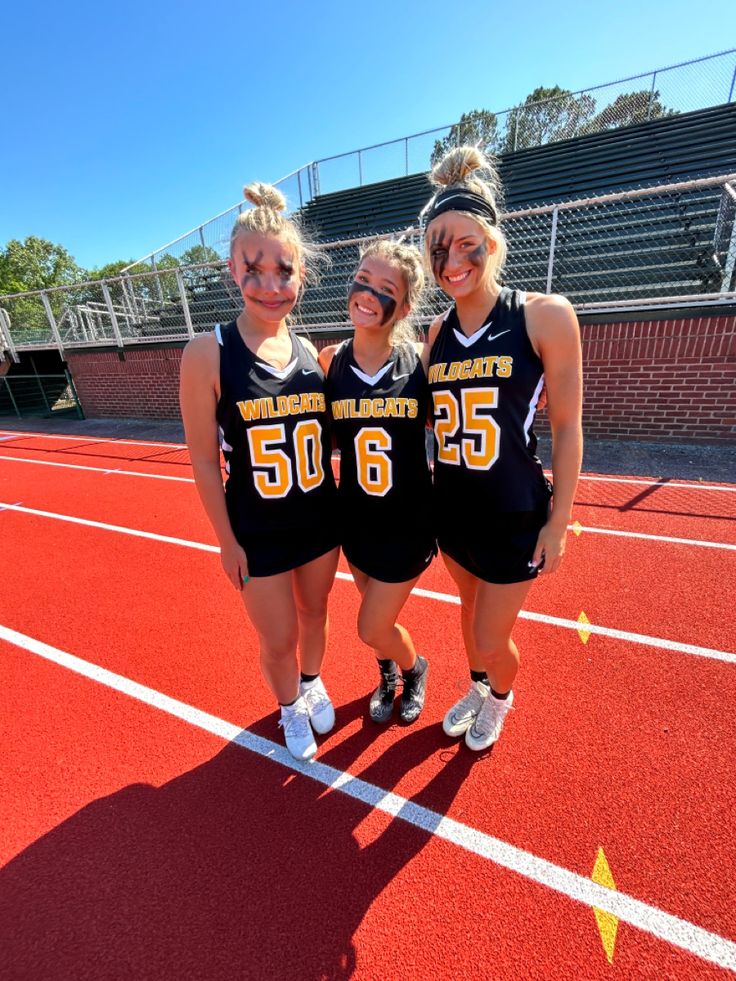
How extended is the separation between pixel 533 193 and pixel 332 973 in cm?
1547

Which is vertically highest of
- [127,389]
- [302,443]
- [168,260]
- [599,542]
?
[168,260]

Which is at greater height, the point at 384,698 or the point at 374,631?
the point at 374,631

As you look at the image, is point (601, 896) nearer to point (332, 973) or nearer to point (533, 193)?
point (332, 973)

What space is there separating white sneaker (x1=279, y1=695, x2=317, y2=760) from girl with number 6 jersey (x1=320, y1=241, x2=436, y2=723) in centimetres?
60

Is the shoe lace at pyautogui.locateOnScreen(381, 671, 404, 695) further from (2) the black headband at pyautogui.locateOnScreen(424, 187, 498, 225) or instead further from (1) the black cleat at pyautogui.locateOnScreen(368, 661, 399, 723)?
(2) the black headband at pyautogui.locateOnScreen(424, 187, 498, 225)

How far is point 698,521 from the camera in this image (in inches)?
171

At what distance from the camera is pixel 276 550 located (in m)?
1.91

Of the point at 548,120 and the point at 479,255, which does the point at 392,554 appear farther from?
the point at 548,120

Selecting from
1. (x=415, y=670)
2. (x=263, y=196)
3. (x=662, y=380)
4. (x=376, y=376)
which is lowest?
(x=415, y=670)

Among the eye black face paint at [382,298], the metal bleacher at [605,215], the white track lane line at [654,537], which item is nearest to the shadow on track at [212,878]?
the eye black face paint at [382,298]

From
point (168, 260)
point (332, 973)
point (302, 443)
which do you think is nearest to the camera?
point (332, 973)

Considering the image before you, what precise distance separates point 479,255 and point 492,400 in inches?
20.7

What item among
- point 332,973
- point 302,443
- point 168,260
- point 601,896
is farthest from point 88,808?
point 168,260

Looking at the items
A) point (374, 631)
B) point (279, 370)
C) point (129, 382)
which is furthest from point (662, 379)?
point (129, 382)
